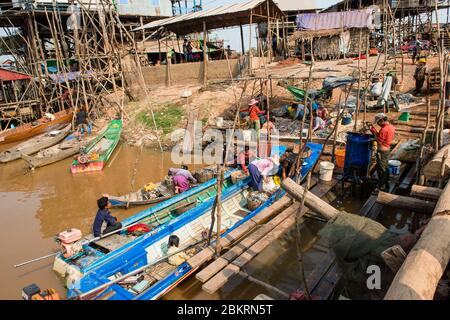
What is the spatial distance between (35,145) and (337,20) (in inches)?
781

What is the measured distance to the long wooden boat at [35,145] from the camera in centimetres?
1345

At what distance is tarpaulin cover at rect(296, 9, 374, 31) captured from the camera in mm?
20828

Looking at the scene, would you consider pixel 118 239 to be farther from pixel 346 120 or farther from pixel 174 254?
pixel 346 120

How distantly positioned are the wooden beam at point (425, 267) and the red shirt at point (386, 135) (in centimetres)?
347

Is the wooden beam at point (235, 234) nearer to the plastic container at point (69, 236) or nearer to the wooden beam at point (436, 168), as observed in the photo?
the plastic container at point (69, 236)

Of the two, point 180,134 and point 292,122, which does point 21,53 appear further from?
point 292,122

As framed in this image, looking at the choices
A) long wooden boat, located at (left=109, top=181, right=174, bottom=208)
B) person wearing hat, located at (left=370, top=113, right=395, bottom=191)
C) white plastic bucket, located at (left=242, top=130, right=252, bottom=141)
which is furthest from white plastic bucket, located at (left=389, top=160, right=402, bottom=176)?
long wooden boat, located at (left=109, top=181, right=174, bottom=208)

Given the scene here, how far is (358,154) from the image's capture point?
22.9 feet

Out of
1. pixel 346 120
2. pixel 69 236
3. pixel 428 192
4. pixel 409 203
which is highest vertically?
pixel 346 120

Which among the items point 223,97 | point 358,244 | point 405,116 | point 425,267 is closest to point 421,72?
point 405,116

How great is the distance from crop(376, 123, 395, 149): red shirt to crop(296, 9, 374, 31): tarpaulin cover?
1547 centimetres

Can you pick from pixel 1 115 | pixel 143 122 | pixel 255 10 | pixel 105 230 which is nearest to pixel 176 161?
pixel 143 122

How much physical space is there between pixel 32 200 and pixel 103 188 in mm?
2115

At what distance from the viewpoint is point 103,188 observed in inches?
411
